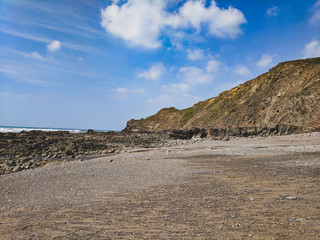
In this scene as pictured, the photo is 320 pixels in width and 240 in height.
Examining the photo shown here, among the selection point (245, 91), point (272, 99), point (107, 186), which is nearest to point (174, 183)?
point (107, 186)

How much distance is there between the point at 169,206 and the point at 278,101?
40860 millimetres

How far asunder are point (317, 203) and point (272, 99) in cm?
4132

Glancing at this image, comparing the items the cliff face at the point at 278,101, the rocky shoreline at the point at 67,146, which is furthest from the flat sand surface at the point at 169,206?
the cliff face at the point at 278,101

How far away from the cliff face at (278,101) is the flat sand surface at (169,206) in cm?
2864

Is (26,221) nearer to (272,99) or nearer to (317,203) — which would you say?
(317,203)

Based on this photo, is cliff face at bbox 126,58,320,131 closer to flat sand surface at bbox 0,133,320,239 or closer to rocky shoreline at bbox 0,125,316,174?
rocky shoreline at bbox 0,125,316,174

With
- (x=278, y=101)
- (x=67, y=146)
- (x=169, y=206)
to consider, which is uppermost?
(x=278, y=101)

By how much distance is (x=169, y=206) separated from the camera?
20.1 ft

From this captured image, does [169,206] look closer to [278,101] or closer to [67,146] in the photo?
[67,146]

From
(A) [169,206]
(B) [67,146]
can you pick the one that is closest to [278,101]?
(B) [67,146]

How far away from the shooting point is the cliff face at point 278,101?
1352 inches

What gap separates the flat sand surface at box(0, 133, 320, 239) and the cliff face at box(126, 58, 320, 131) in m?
28.6

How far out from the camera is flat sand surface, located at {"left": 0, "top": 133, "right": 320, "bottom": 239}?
182 inches

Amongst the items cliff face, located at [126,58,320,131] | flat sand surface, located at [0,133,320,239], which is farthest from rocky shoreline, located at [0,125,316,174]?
flat sand surface, located at [0,133,320,239]
